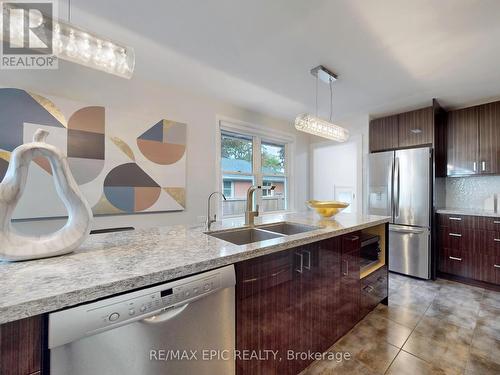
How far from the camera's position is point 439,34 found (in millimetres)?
1669

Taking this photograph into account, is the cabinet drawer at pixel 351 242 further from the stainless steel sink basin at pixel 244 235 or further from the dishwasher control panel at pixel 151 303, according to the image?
the dishwasher control panel at pixel 151 303

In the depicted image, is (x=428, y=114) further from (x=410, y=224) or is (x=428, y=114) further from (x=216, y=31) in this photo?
(x=216, y=31)

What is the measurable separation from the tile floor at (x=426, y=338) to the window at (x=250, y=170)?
1.94 m

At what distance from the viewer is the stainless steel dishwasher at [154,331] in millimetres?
662

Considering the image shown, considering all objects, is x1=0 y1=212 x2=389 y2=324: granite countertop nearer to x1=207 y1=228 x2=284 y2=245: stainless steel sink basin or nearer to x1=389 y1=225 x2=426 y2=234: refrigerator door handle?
x1=207 y1=228 x2=284 y2=245: stainless steel sink basin

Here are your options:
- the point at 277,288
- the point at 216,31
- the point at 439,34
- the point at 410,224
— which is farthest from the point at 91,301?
the point at 410,224

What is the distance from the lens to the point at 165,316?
0.83m

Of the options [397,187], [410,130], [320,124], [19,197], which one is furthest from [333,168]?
[19,197]

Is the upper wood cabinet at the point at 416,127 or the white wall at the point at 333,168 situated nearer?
the upper wood cabinet at the point at 416,127

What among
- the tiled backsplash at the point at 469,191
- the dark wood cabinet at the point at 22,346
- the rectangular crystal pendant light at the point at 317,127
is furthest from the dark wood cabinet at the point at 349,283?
the tiled backsplash at the point at 469,191

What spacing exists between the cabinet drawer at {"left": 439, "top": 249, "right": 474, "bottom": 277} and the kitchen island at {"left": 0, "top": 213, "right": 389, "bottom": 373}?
7.92 ft

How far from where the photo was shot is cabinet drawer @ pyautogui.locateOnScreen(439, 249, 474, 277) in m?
2.77

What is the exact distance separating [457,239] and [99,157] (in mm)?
4268

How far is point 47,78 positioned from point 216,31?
153 centimetres
